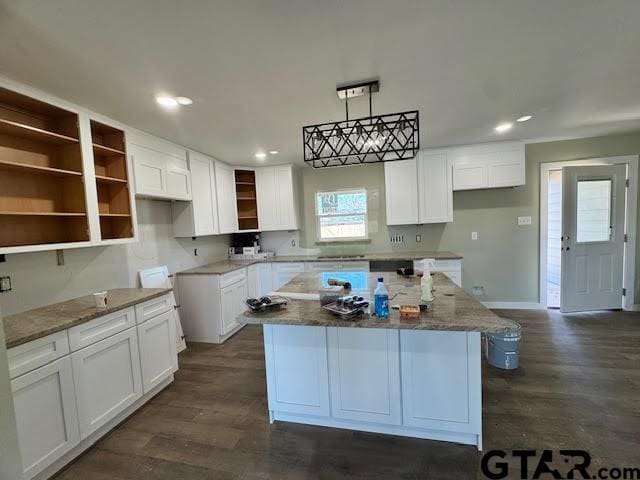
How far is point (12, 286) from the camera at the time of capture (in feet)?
6.51

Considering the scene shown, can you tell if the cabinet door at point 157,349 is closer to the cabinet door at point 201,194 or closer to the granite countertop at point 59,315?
the granite countertop at point 59,315

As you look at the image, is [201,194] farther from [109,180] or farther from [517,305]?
[517,305]

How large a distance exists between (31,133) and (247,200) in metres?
2.91

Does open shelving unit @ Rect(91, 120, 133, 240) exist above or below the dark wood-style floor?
above

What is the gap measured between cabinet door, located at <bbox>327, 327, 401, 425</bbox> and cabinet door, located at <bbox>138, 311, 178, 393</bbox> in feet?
5.10

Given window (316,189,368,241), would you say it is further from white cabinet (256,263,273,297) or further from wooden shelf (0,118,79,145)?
wooden shelf (0,118,79,145)

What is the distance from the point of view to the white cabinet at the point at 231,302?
139 inches

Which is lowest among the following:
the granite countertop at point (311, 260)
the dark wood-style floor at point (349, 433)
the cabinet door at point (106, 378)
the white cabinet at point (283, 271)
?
the dark wood-style floor at point (349, 433)

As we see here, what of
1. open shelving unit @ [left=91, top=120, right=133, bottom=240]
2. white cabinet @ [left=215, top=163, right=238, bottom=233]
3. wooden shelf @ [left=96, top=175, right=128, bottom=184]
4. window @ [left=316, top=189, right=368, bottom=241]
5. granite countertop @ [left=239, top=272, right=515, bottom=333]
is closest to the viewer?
granite countertop @ [left=239, top=272, right=515, bottom=333]

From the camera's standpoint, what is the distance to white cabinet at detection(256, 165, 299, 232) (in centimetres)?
454

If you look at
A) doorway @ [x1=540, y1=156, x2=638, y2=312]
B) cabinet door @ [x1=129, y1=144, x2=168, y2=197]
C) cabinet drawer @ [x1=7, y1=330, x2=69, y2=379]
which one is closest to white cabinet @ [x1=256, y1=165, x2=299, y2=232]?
cabinet door @ [x1=129, y1=144, x2=168, y2=197]

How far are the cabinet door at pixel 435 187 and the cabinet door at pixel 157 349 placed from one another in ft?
11.4

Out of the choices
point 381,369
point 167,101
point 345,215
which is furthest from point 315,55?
point 345,215

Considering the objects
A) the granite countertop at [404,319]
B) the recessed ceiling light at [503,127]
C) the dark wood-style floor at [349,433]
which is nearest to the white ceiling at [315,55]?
the recessed ceiling light at [503,127]
